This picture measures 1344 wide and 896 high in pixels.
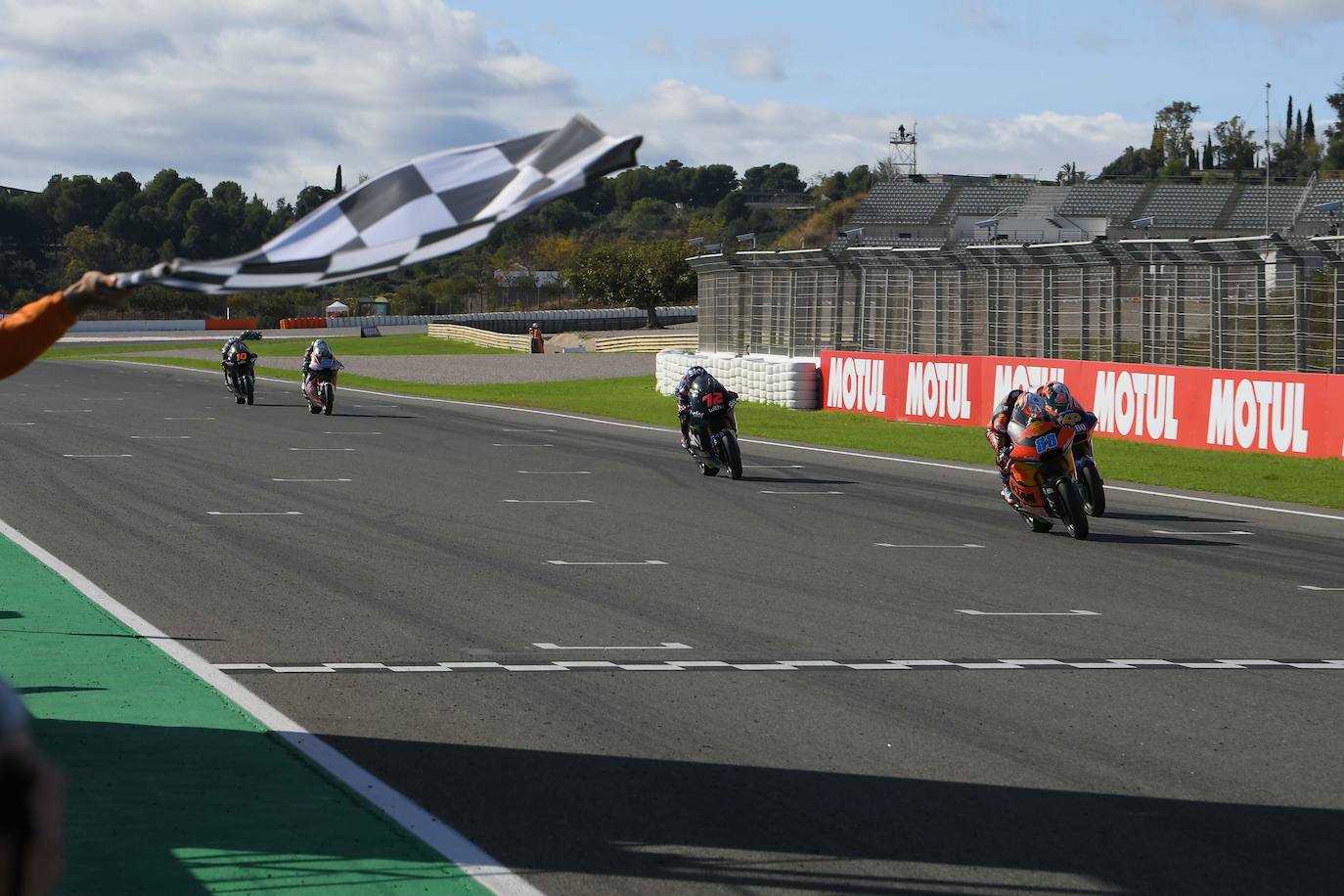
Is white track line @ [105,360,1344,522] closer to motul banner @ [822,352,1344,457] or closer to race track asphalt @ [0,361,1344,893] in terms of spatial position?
race track asphalt @ [0,361,1344,893]

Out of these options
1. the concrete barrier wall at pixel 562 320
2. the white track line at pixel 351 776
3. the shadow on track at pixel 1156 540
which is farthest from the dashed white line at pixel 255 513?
the concrete barrier wall at pixel 562 320

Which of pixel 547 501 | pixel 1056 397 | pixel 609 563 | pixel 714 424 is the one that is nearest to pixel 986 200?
pixel 714 424

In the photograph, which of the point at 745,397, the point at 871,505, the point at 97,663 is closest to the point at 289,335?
the point at 745,397

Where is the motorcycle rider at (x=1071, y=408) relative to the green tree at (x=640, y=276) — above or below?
below

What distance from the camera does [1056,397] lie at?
13.9 meters

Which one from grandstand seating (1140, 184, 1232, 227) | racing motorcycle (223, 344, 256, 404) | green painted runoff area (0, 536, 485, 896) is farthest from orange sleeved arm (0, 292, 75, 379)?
grandstand seating (1140, 184, 1232, 227)

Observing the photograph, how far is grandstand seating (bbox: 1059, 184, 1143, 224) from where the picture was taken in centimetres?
11300

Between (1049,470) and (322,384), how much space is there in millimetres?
18934

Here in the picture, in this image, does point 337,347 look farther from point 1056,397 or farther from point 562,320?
point 1056,397

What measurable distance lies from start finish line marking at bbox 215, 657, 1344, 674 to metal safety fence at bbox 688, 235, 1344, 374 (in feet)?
45.4

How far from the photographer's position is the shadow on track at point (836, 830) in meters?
4.96

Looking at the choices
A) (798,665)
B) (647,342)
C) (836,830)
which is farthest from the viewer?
(647,342)

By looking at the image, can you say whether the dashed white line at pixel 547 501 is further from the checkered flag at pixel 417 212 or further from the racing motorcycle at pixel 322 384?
the racing motorcycle at pixel 322 384

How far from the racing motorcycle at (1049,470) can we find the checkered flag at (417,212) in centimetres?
1007
